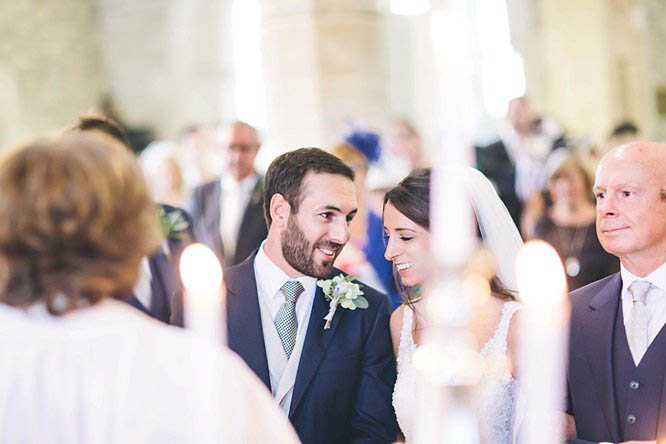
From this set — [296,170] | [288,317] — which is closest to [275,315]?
[288,317]

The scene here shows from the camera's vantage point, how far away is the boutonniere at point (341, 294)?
3.06 m

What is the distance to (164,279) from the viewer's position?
384 centimetres

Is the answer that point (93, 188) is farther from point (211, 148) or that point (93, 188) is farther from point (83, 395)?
point (211, 148)

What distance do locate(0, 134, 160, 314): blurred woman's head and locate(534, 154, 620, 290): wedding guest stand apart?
A: 417cm

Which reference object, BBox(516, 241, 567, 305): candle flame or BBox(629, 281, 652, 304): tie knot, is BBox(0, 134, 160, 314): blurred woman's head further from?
BBox(629, 281, 652, 304): tie knot

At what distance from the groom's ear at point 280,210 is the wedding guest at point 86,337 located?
5.16 feet

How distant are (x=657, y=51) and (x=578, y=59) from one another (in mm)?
3464

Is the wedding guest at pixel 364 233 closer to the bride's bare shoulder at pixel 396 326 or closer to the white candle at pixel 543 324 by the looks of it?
the bride's bare shoulder at pixel 396 326

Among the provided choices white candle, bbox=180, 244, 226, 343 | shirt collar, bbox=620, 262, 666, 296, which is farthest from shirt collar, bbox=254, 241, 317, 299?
shirt collar, bbox=620, 262, 666, 296

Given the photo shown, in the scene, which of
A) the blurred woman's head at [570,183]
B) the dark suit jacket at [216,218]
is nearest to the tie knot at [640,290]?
the dark suit jacket at [216,218]

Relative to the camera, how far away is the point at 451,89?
241 centimetres

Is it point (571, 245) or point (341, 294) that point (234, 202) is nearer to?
point (571, 245)

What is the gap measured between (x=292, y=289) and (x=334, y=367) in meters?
0.33

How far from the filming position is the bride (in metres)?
3.08
